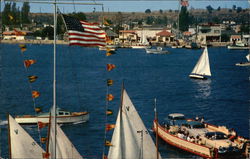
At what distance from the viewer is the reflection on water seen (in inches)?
3649

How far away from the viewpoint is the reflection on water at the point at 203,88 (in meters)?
92.7

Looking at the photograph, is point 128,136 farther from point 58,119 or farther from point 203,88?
point 203,88

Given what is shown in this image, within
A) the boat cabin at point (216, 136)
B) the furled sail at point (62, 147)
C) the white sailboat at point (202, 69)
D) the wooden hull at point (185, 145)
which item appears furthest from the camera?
the white sailboat at point (202, 69)

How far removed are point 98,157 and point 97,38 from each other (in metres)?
23.1

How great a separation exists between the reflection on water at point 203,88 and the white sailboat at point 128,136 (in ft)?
198

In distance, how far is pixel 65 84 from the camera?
102562mm

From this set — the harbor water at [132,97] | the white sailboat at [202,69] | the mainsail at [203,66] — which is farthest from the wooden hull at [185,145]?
the white sailboat at [202,69]

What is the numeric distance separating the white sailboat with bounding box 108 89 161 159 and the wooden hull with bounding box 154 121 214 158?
1659 cm

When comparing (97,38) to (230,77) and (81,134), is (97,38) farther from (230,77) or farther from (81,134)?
(230,77)

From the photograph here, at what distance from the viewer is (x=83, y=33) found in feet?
87.2

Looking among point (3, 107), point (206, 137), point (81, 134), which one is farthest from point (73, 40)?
point (3, 107)

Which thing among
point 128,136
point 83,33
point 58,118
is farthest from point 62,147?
point 58,118

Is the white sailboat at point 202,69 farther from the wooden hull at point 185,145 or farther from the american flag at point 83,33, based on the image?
the american flag at point 83,33

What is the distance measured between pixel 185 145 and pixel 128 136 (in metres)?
20.5
